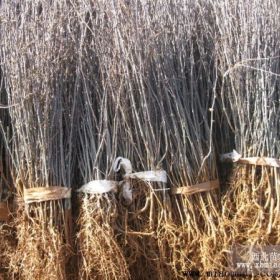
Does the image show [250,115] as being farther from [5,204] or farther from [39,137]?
[5,204]

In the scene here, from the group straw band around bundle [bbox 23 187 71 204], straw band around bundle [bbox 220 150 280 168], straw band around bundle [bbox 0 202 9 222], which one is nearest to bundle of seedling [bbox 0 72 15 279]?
straw band around bundle [bbox 0 202 9 222]

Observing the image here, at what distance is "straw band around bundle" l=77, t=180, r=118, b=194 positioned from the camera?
208 centimetres

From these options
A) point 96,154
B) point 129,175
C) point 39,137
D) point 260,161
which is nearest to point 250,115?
point 260,161

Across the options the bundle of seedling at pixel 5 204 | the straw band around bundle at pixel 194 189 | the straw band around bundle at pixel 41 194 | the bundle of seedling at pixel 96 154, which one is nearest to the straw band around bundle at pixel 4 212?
the bundle of seedling at pixel 5 204

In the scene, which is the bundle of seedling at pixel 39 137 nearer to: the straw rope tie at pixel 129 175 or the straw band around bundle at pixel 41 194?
the straw band around bundle at pixel 41 194

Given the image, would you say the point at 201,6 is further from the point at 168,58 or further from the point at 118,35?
the point at 118,35

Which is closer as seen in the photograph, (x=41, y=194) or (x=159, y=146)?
(x=41, y=194)

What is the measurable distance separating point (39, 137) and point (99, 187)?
40cm

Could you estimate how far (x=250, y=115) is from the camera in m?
2.30

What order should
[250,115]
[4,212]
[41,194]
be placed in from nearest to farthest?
1. [41,194]
2. [4,212]
3. [250,115]

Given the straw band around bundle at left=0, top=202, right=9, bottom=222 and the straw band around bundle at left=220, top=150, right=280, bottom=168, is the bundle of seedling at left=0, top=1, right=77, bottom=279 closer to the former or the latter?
the straw band around bundle at left=0, top=202, right=9, bottom=222

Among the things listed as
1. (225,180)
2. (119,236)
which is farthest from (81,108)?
(225,180)

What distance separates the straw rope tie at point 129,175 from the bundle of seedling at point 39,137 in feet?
0.86

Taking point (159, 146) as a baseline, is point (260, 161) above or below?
below
